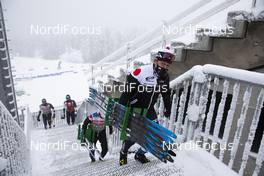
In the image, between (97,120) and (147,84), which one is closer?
(147,84)

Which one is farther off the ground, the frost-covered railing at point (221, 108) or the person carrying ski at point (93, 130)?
the frost-covered railing at point (221, 108)

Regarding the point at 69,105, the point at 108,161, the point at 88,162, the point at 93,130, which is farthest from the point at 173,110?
the point at 69,105

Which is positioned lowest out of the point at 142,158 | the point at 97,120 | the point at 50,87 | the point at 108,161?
the point at 50,87

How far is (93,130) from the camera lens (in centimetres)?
495

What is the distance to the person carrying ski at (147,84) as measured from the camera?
2.76 m

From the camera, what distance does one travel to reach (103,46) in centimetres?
5750
